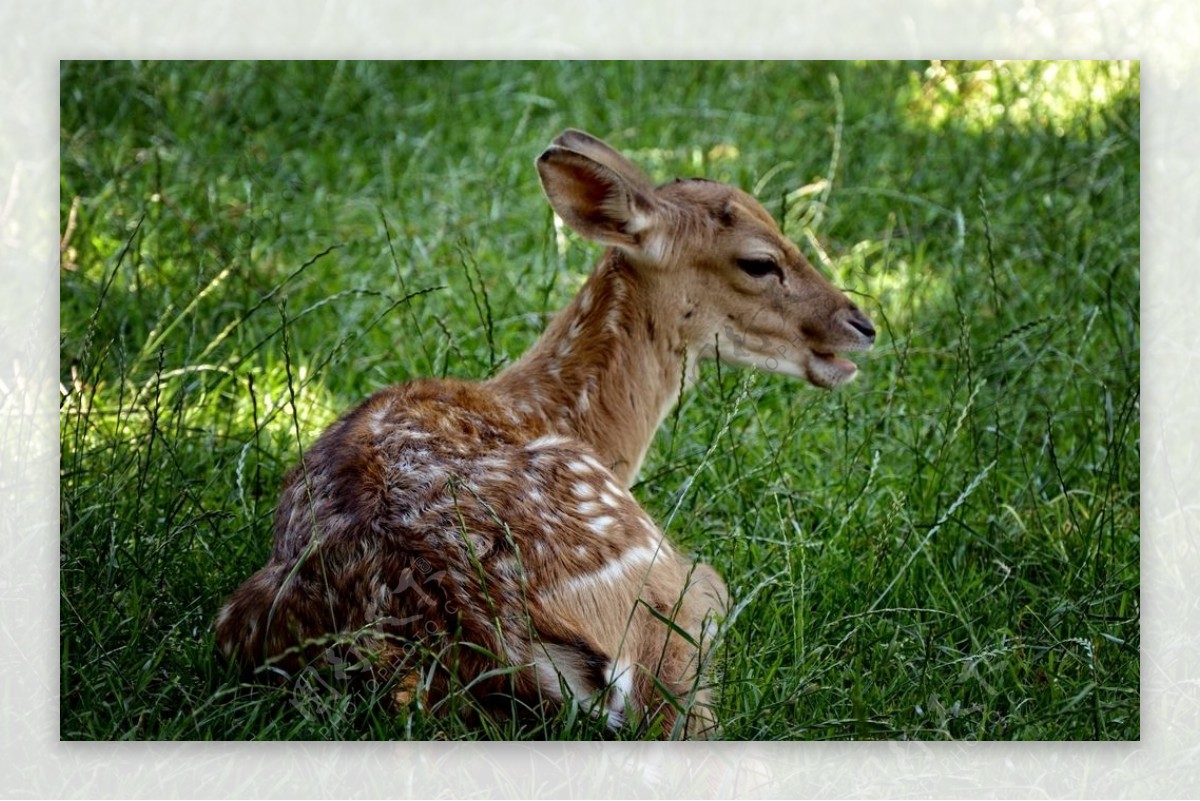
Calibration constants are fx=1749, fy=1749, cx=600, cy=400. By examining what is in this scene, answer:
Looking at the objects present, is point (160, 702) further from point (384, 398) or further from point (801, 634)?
point (801, 634)

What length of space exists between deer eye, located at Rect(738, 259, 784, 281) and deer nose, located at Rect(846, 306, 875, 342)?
0.60 feet

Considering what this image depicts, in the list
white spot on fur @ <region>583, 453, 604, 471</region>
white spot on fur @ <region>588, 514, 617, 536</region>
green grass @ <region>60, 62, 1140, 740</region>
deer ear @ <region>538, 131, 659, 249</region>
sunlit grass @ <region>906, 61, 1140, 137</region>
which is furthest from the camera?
sunlit grass @ <region>906, 61, 1140, 137</region>

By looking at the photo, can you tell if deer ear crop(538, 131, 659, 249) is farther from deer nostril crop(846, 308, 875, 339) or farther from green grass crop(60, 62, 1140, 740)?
deer nostril crop(846, 308, 875, 339)

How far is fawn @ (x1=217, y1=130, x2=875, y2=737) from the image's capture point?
2.96 m

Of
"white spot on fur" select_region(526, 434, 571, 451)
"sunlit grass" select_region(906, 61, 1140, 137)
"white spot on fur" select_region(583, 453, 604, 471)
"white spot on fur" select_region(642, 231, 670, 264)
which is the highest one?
"sunlit grass" select_region(906, 61, 1140, 137)

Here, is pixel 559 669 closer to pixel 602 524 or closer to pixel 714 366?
pixel 602 524

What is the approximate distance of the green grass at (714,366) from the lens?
3.48 metres

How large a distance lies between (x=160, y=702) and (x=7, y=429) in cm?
71

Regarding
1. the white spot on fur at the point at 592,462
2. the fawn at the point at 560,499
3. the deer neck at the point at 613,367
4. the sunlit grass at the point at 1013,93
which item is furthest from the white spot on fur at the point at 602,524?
the sunlit grass at the point at 1013,93

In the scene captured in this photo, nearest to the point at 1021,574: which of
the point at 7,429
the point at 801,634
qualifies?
the point at 801,634

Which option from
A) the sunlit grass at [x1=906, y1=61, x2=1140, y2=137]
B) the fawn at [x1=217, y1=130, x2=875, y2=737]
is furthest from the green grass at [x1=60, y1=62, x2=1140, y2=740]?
the fawn at [x1=217, y1=130, x2=875, y2=737]

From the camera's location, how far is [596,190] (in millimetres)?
3695

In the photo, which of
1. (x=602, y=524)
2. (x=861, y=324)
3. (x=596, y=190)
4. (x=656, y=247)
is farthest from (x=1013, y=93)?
(x=602, y=524)

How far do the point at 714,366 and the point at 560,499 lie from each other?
0.98 m
